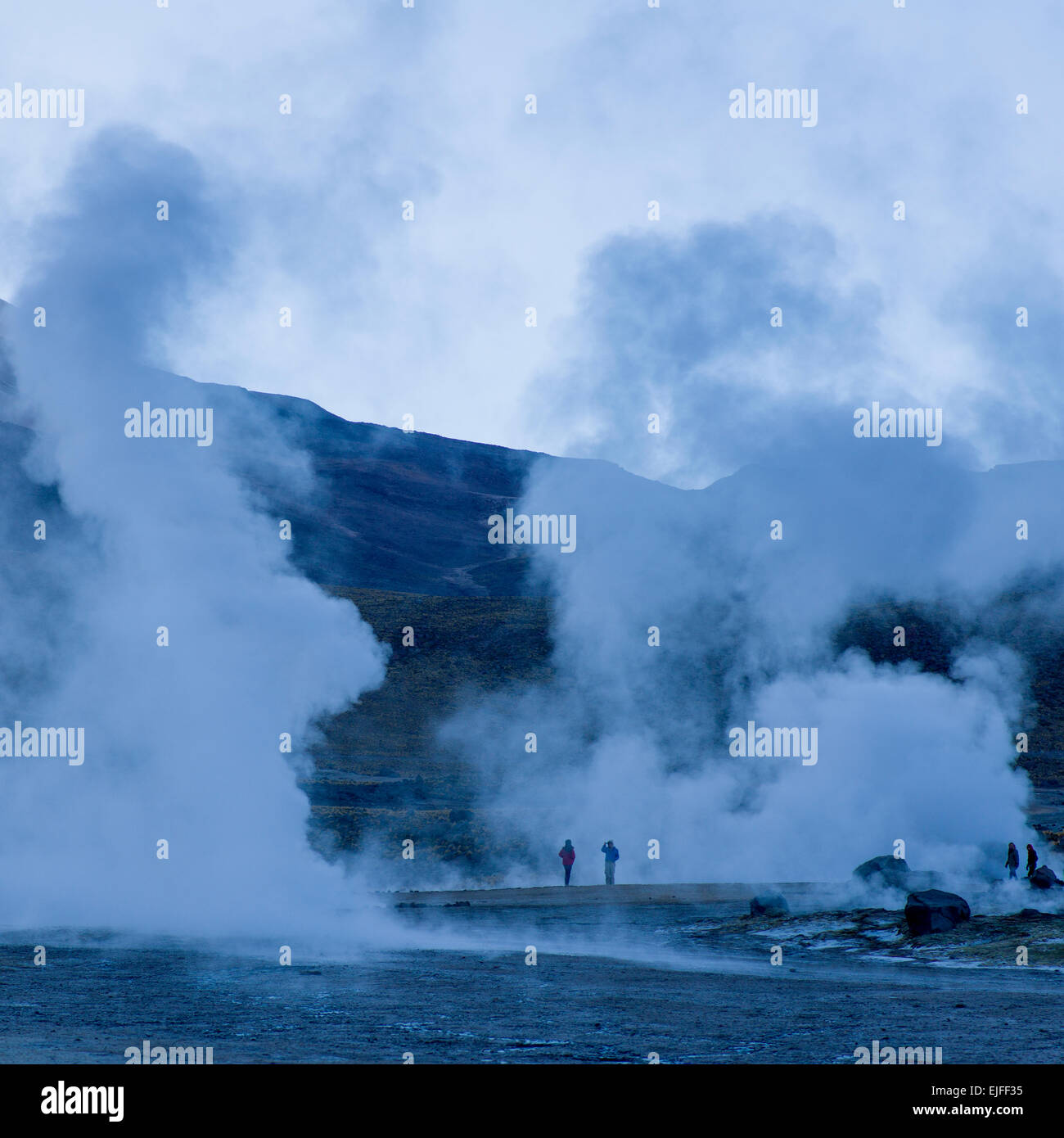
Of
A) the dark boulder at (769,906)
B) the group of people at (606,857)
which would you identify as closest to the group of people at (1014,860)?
the dark boulder at (769,906)

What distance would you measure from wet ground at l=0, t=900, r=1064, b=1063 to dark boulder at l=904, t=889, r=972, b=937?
395 millimetres

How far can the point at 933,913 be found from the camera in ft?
71.1

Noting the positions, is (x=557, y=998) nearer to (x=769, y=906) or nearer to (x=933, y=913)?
(x=933, y=913)

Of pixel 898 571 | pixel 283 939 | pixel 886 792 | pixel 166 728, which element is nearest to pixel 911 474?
pixel 898 571

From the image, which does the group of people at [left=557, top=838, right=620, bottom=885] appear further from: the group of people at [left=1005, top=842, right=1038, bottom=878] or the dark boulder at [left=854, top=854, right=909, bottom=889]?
the group of people at [left=1005, top=842, right=1038, bottom=878]

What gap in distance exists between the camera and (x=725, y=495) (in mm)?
65750

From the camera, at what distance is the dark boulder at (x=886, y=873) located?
88.2 feet

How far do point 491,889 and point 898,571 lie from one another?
46957mm

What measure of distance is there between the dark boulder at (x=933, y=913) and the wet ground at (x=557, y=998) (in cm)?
39

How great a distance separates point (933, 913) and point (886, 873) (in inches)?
217

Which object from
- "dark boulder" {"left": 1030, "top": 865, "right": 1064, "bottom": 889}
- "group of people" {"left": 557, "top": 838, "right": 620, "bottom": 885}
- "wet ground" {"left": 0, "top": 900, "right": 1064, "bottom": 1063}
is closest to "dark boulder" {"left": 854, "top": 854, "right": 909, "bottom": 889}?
"dark boulder" {"left": 1030, "top": 865, "right": 1064, "bottom": 889}

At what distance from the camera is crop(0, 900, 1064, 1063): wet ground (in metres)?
11.9

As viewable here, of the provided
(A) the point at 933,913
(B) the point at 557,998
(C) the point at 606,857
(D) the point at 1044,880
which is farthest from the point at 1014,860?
(B) the point at 557,998
